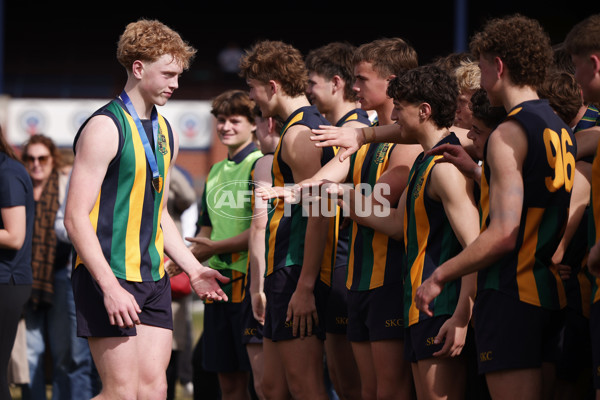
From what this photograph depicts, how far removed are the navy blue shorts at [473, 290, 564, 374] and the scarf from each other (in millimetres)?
4020

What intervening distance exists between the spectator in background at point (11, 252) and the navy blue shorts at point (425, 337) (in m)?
2.49

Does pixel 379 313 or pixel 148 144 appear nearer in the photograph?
pixel 148 144

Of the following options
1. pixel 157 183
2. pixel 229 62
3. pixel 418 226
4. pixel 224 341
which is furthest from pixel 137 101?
pixel 229 62

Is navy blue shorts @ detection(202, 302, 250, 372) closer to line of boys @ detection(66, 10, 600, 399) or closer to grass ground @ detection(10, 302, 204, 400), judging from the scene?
line of boys @ detection(66, 10, 600, 399)

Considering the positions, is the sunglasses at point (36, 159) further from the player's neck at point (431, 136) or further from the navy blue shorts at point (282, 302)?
the player's neck at point (431, 136)

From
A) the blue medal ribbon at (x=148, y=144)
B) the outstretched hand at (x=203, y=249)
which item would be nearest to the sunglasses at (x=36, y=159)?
the outstretched hand at (x=203, y=249)

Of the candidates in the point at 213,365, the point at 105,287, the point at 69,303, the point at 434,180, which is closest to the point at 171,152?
the point at 105,287

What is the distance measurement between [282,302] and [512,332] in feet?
4.71

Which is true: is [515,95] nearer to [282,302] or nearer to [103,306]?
[282,302]

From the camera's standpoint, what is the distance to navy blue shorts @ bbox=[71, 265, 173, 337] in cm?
349

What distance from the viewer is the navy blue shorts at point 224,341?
5.17 metres

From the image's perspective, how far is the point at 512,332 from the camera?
9.86 feet

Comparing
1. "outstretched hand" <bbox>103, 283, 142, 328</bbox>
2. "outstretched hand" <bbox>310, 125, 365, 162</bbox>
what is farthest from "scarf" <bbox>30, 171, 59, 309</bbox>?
"outstretched hand" <bbox>310, 125, 365, 162</bbox>

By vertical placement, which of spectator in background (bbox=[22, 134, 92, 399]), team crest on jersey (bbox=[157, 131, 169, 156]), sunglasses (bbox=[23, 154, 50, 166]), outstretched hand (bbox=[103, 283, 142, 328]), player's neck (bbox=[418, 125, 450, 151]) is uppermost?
player's neck (bbox=[418, 125, 450, 151])
